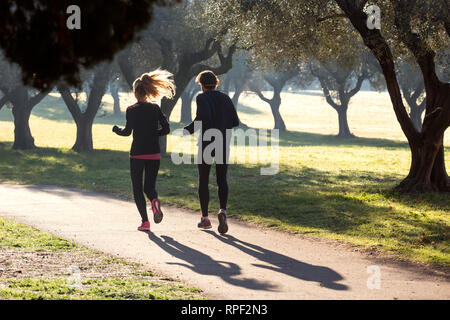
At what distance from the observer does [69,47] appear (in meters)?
3.75

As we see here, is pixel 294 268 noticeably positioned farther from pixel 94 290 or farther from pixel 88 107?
pixel 88 107

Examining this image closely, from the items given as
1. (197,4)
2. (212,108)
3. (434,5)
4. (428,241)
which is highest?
(197,4)

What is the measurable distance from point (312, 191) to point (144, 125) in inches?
259

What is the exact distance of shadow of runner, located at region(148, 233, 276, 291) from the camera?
19.2 ft

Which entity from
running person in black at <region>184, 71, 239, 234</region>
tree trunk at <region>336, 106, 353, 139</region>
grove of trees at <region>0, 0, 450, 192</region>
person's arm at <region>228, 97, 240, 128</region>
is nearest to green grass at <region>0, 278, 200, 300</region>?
grove of trees at <region>0, 0, 450, 192</region>

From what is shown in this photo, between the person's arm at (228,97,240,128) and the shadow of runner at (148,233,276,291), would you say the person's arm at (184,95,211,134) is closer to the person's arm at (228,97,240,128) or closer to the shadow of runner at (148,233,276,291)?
the person's arm at (228,97,240,128)

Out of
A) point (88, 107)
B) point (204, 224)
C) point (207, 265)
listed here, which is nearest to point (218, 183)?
point (204, 224)

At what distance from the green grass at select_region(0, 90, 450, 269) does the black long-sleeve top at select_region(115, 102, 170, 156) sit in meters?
2.43

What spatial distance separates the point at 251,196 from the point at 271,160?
1075 centimetres

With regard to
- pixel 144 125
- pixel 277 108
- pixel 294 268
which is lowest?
pixel 294 268

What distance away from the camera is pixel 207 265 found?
6.69 meters
